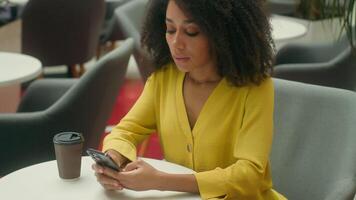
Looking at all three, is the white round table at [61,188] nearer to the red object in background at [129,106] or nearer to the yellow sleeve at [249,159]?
the yellow sleeve at [249,159]

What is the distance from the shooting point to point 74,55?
161 inches

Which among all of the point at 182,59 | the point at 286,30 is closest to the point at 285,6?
the point at 286,30

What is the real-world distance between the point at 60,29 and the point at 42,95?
1.20m

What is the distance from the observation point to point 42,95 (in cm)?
281

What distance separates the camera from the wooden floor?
15.2 ft

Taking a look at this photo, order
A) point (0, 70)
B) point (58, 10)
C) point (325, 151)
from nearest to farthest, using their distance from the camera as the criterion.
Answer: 1. point (325, 151)
2. point (0, 70)
3. point (58, 10)

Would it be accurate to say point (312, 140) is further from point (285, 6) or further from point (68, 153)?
point (285, 6)

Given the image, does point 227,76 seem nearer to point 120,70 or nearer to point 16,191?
point 16,191

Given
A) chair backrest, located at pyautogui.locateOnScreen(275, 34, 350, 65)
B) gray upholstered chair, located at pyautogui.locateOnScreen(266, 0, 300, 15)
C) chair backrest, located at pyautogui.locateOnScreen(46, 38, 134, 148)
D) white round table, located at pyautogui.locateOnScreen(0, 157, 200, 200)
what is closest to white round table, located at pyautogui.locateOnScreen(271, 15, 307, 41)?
chair backrest, located at pyautogui.locateOnScreen(275, 34, 350, 65)

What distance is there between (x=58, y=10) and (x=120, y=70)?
1.55m

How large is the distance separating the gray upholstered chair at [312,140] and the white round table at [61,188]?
1.50 ft

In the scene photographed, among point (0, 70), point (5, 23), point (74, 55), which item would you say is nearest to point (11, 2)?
point (5, 23)

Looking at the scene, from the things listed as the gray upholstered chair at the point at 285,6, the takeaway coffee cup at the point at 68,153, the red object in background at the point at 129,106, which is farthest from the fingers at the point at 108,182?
the gray upholstered chair at the point at 285,6

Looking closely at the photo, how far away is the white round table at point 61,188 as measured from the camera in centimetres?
150
